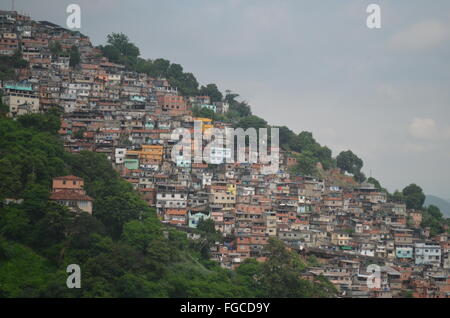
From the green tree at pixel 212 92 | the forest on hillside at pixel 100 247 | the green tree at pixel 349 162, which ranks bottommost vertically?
the forest on hillside at pixel 100 247

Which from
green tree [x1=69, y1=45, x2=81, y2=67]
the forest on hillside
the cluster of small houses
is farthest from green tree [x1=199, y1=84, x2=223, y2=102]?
the forest on hillside

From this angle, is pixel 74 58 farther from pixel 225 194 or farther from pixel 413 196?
pixel 413 196

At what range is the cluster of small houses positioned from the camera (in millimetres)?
33219

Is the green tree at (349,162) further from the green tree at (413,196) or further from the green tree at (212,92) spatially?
the green tree at (212,92)

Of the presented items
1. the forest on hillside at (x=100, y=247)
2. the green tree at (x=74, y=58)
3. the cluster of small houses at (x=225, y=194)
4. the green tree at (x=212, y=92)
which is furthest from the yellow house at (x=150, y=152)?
the green tree at (x=212, y=92)

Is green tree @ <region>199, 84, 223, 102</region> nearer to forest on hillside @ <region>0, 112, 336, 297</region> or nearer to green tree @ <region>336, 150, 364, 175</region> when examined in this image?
green tree @ <region>336, 150, 364, 175</region>

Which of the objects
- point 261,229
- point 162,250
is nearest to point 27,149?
point 162,250

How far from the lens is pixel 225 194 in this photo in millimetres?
36438

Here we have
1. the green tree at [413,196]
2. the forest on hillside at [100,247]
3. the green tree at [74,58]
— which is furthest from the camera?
the green tree at [74,58]

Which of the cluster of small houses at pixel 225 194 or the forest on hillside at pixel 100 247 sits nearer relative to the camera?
the forest on hillside at pixel 100 247

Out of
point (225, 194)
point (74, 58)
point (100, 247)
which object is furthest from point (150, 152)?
point (74, 58)

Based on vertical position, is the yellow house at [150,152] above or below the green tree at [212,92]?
below

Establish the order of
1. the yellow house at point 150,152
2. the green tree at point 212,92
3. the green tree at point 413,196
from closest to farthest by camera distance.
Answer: the yellow house at point 150,152 → the green tree at point 413,196 → the green tree at point 212,92

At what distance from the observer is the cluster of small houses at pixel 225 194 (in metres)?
33.2
